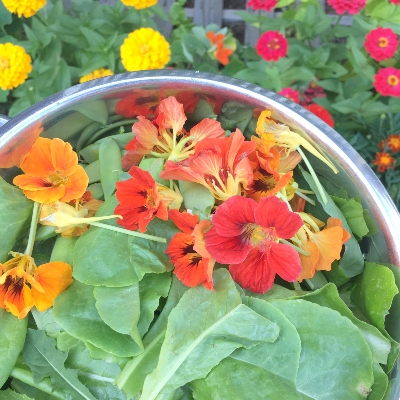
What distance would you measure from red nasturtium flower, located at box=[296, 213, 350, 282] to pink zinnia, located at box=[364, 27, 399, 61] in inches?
19.8

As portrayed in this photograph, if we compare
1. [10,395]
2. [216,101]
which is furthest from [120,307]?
[216,101]

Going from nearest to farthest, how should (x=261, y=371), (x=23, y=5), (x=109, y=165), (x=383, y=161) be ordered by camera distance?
(x=261, y=371) → (x=109, y=165) → (x=23, y=5) → (x=383, y=161)

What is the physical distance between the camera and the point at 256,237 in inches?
17.7

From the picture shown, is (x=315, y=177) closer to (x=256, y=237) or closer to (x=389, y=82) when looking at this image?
(x=256, y=237)

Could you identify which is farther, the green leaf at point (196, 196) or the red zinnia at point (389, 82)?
the red zinnia at point (389, 82)

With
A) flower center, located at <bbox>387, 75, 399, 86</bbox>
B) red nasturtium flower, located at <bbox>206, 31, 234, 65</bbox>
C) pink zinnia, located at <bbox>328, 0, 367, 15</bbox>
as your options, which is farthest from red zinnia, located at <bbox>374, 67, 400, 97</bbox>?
red nasturtium flower, located at <bbox>206, 31, 234, 65</bbox>

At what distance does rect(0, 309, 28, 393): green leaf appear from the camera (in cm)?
46

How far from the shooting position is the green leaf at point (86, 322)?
0.44m

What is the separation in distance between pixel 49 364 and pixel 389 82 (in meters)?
0.73

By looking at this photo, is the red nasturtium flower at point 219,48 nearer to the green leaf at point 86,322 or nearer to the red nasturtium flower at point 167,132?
the red nasturtium flower at point 167,132

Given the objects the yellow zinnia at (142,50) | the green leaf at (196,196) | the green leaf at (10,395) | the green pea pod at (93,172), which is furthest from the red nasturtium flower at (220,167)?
the yellow zinnia at (142,50)

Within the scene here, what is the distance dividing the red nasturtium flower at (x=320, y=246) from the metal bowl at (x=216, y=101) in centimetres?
5

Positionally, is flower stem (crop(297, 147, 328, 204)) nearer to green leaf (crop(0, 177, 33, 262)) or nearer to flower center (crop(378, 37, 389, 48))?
green leaf (crop(0, 177, 33, 262))

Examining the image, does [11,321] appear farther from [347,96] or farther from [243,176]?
[347,96]
